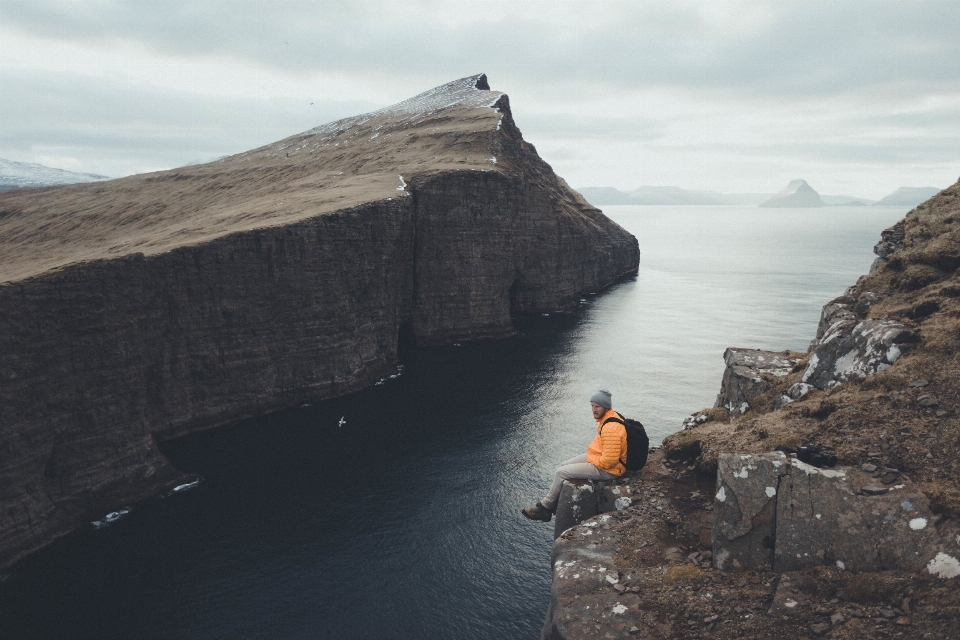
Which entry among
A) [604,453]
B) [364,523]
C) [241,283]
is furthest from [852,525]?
[241,283]

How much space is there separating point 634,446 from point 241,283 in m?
54.7

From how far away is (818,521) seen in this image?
1350cm

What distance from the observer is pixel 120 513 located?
44.7 meters

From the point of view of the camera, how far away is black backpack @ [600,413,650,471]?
18453 mm

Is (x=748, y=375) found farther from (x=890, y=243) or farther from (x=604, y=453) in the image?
(x=890, y=243)

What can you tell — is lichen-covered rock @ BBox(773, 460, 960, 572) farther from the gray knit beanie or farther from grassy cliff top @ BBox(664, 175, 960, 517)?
the gray knit beanie

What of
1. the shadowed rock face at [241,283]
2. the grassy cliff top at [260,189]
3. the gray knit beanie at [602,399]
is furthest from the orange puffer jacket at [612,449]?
the grassy cliff top at [260,189]

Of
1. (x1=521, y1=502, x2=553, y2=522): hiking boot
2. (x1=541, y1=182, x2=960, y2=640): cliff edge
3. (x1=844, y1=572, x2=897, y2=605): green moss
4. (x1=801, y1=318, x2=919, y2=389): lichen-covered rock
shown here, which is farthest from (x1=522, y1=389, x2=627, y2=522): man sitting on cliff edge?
(x1=801, y1=318, x2=919, y2=389): lichen-covered rock

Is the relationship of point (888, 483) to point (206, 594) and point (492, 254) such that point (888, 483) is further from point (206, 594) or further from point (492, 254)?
point (492, 254)

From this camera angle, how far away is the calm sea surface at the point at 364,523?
32.5 meters

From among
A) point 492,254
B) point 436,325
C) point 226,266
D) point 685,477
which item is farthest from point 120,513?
point 492,254

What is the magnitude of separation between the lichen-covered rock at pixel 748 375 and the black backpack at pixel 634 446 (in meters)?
6.63

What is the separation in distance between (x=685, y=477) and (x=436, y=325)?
7708 centimetres

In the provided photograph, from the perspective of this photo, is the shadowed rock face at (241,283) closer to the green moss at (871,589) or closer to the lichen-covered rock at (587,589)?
the lichen-covered rock at (587,589)
